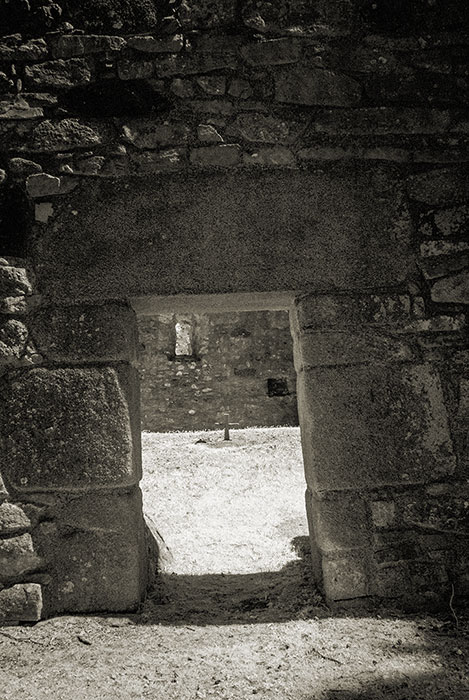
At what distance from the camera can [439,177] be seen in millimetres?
2559

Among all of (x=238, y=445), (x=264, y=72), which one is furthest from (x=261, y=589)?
(x=238, y=445)

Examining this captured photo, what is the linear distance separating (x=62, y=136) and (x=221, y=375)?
7.85 m

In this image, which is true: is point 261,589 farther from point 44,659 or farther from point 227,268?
point 227,268

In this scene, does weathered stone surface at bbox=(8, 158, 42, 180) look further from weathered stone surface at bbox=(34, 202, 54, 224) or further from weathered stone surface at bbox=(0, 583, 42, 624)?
weathered stone surface at bbox=(0, 583, 42, 624)

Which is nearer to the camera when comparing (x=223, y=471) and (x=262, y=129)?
(x=262, y=129)

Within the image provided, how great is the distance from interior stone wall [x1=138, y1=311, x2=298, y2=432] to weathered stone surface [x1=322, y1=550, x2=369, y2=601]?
24.9 feet

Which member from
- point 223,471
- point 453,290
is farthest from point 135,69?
point 223,471

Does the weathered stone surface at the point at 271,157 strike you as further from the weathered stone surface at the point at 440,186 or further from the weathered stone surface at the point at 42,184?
the weathered stone surface at the point at 42,184

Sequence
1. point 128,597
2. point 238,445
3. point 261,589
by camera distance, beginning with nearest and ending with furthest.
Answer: point 128,597, point 261,589, point 238,445

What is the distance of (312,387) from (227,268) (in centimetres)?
69

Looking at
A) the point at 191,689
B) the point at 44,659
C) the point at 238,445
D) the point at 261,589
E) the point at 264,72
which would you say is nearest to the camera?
the point at 191,689

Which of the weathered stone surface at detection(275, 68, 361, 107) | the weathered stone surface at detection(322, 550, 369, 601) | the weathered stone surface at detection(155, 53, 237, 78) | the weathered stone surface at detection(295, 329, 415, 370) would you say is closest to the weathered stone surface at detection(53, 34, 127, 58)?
the weathered stone surface at detection(155, 53, 237, 78)

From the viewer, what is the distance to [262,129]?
2537 mm

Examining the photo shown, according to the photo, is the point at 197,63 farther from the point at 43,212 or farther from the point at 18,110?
the point at 43,212
